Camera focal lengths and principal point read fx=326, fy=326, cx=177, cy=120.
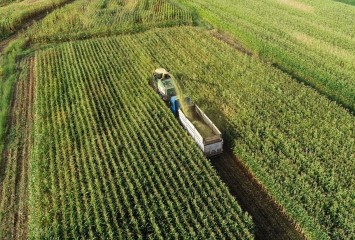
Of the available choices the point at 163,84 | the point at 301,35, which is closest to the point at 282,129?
the point at 163,84

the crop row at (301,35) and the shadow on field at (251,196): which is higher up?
the crop row at (301,35)

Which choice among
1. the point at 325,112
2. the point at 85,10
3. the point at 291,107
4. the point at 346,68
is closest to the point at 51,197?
the point at 291,107

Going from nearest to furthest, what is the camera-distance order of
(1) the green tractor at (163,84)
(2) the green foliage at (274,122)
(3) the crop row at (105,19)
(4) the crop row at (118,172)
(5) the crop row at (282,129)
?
1. (4) the crop row at (118,172)
2. (5) the crop row at (282,129)
3. (2) the green foliage at (274,122)
4. (1) the green tractor at (163,84)
5. (3) the crop row at (105,19)

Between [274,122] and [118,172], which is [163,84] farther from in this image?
[118,172]

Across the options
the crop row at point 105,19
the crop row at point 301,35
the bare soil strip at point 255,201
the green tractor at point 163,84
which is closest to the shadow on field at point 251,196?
the bare soil strip at point 255,201

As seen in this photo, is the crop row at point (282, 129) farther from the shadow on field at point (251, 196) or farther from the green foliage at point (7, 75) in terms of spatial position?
the green foliage at point (7, 75)

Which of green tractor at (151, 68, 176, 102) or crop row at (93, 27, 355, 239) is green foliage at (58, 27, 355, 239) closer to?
crop row at (93, 27, 355, 239)
